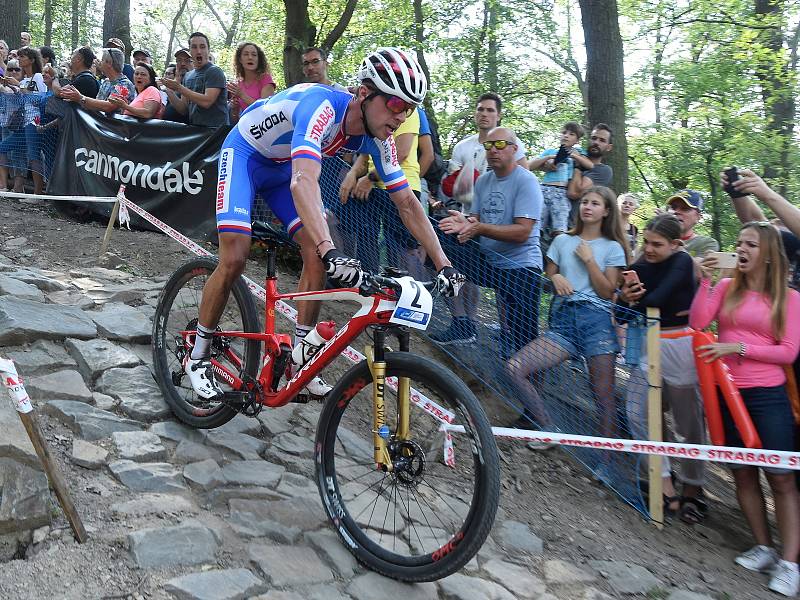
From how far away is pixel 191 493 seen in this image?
3631 millimetres

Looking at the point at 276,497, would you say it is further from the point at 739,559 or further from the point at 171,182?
the point at 171,182

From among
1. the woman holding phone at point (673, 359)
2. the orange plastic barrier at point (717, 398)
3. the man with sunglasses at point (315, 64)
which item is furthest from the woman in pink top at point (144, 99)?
the orange plastic barrier at point (717, 398)

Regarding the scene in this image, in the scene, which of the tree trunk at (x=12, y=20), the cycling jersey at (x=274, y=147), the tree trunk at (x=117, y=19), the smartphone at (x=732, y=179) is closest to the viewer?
the cycling jersey at (x=274, y=147)

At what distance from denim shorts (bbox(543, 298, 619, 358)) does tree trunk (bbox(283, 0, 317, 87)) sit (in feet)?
19.6

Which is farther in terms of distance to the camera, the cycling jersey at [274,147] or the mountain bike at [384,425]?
the cycling jersey at [274,147]

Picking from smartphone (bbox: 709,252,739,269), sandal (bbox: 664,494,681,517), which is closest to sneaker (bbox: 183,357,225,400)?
sandal (bbox: 664,494,681,517)

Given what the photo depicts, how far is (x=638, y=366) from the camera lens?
488 cm

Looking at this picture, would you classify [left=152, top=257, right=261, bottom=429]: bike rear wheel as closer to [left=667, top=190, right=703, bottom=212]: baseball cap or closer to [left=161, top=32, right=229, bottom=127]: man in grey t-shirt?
[left=667, top=190, right=703, bottom=212]: baseball cap

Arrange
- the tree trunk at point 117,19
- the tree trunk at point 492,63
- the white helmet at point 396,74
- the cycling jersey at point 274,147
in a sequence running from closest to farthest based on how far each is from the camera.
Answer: the white helmet at point 396,74 < the cycling jersey at point 274,147 < the tree trunk at point 117,19 < the tree trunk at point 492,63

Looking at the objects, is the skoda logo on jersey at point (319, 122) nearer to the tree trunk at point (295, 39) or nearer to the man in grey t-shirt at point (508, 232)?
the man in grey t-shirt at point (508, 232)

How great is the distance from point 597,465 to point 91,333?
360 cm

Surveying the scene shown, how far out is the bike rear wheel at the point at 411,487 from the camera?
9.53 feet

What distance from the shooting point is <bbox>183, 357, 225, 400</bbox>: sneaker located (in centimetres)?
407

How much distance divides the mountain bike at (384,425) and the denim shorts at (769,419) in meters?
1.90
